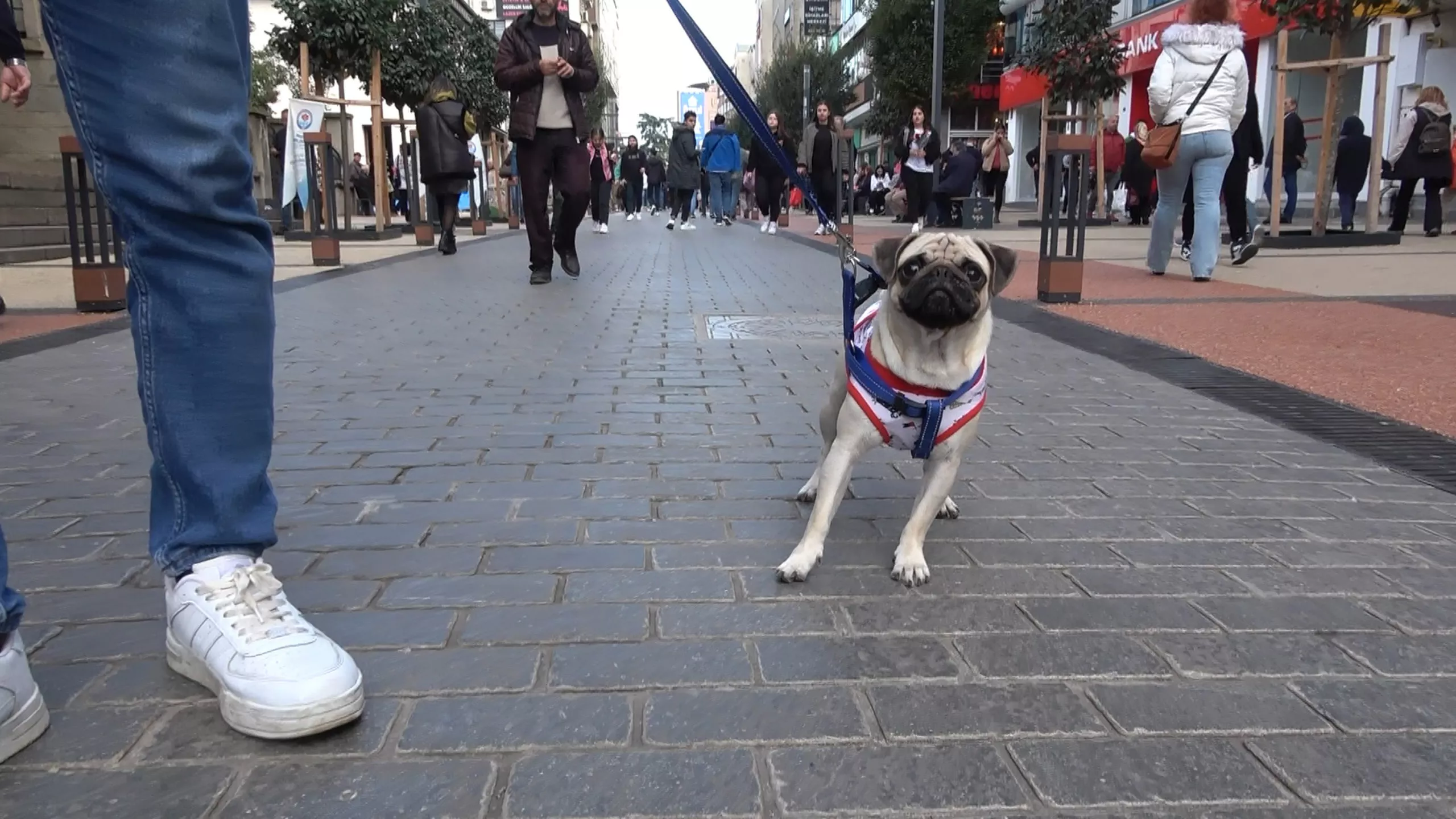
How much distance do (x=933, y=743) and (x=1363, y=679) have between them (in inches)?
37.8

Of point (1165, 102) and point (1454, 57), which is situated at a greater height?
point (1454, 57)

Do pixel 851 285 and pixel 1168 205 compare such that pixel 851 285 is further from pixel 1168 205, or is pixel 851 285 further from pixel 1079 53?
pixel 1079 53

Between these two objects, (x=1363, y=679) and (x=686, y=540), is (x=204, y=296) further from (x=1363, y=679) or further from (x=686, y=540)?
(x=1363, y=679)

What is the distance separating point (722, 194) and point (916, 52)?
14.9 metres

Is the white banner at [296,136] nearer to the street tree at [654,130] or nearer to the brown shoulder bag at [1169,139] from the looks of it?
the brown shoulder bag at [1169,139]

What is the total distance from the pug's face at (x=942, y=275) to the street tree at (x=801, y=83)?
172 ft

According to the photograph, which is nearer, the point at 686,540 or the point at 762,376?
the point at 686,540

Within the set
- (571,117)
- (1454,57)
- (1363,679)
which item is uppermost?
(1454,57)

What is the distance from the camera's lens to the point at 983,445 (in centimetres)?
427

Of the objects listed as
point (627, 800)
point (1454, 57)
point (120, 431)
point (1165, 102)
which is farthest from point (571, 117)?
point (1454, 57)

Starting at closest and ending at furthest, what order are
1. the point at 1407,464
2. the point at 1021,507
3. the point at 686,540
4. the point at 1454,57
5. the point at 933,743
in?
the point at 933,743 → the point at 686,540 → the point at 1021,507 → the point at 1407,464 → the point at 1454,57

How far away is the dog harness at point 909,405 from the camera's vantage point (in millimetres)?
2832

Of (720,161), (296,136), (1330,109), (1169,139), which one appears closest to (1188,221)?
(1330,109)

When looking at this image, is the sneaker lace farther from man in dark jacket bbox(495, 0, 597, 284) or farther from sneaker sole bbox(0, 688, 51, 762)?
man in dark jacket bbox(495, 0, 597, 284)
